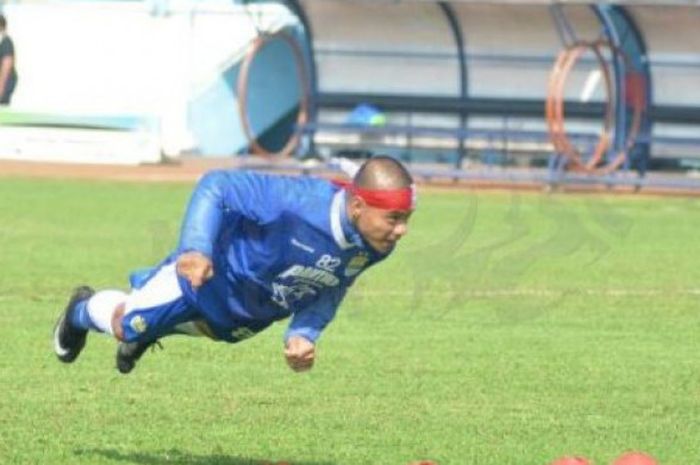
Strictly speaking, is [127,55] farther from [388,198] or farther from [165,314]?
[388,198]

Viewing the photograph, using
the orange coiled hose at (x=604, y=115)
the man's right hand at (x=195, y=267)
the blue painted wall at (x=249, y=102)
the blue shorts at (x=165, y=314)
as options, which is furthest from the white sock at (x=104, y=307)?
the blue painted wall at (x=249, y=102)

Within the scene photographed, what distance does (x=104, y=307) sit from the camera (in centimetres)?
993

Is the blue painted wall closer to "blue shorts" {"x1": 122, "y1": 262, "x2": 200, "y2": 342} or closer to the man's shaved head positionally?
"blue shorts" {"x1": 122, "y1": 262, "x2": 200, "y2": 342}

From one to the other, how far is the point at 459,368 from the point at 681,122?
67.2 ft

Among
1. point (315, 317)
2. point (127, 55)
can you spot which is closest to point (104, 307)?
point (315, 317)

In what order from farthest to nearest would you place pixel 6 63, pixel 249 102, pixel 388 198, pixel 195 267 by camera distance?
pixel 249 102 → pixel 6 63 → pixel 388 198 → pixel 195 267

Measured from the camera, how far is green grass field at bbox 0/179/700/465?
1002 cm

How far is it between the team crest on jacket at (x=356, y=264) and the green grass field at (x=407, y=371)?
956 mm

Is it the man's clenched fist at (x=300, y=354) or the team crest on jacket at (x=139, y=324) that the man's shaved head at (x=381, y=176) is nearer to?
the man's clenched fist at (x=300, y=354)

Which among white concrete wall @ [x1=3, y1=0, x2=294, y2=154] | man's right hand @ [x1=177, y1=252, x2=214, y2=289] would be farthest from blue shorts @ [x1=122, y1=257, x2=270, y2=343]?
white concrete wall @ [x1=3, y1=0, x2=294, y2=154]

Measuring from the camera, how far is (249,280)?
30.4 ft

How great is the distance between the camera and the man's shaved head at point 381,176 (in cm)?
884

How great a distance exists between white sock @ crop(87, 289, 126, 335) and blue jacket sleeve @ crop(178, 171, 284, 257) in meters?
1.05

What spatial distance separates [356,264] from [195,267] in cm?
94
